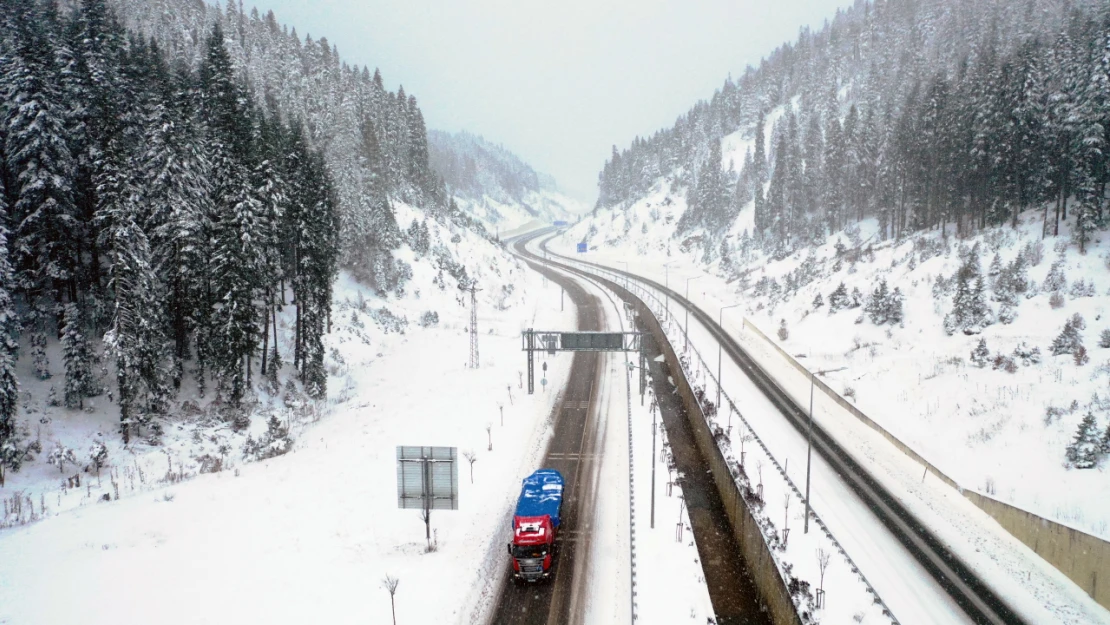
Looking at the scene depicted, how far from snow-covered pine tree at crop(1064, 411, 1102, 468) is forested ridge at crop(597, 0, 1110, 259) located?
3239 cm

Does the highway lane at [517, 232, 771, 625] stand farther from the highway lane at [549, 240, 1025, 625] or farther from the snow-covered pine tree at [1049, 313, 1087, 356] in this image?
the snow-covered pine tree at [1049, 313, 1087, 356]

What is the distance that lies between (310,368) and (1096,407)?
170ft

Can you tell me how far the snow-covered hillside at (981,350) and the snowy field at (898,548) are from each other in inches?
78.4

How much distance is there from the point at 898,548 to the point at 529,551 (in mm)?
19072

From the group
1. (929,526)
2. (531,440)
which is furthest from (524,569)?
(929,526)

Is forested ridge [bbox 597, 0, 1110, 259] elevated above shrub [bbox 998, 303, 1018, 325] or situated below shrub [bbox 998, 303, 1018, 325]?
above

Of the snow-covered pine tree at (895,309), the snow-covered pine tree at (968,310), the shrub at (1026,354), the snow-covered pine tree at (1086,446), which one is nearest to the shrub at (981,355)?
the shrub at (1026,354)

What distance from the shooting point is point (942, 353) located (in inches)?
1836

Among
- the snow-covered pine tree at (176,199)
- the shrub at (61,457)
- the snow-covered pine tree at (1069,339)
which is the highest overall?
the snow-covered pine tree at (176,199)

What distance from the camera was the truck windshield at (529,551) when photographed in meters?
24.6

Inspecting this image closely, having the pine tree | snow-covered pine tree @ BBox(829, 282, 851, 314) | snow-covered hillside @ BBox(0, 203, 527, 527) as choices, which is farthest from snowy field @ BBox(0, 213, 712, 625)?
the pine tree

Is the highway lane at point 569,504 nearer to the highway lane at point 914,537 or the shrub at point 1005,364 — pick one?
the highway lane at point 914,537

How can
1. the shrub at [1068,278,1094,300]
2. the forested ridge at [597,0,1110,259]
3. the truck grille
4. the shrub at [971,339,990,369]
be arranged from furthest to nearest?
the forested ridge at [597,0,1110,259] < the shrub at [1068,278,1094,300] < the shrub at [971,339,990,369] < the truck grille

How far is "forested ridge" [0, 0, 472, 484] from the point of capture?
32750mm
